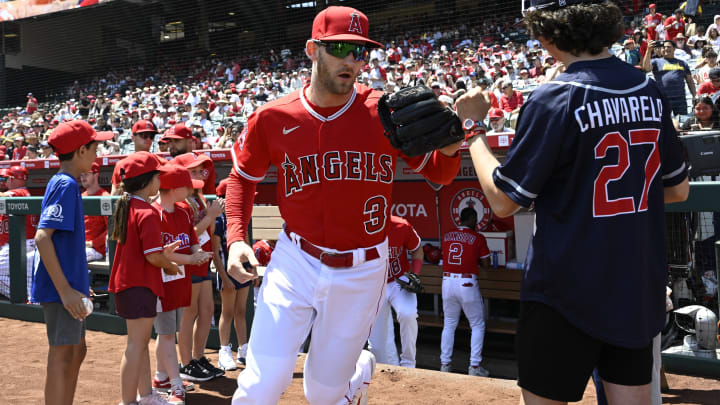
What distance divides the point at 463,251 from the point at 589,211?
16.8 feet

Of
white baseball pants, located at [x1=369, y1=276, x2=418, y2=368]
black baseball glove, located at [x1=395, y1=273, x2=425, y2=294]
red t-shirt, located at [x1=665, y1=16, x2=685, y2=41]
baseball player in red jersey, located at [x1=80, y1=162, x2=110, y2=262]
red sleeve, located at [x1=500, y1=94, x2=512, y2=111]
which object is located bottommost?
white baseball pants, located at [x1=369, y1=276, x2=418, y2=368]

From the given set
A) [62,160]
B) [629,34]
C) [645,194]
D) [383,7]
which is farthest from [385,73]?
[645,194]

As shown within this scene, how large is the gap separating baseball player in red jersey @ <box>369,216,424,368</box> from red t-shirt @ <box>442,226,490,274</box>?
2.19ft

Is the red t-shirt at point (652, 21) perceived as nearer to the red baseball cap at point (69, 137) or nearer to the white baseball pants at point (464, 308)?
the white baseball pants at point (464, 308)

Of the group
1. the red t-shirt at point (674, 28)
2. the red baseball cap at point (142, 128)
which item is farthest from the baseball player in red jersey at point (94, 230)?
the red t-shirt at point (674, 28)

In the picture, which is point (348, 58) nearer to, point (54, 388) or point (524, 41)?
point (54, 388)

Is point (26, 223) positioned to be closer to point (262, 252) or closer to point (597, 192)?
point (262, 252)

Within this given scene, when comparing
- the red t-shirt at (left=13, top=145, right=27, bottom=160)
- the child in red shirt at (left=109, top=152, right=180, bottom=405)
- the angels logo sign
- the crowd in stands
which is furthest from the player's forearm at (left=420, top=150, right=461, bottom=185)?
the red t-shirt at (left=13, top=145, right=27, bottom=160)

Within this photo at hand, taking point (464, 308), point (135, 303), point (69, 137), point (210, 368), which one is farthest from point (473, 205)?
point (69, 137)

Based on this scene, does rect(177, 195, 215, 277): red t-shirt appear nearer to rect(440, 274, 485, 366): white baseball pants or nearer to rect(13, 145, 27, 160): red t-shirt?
rect(440, 274, 485, 366): white baseball pants

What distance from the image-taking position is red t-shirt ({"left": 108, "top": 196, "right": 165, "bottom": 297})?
11.2ft

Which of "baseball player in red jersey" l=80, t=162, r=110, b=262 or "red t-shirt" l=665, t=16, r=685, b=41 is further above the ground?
"red t-shirt" l=665, t=16, r=685, b=41

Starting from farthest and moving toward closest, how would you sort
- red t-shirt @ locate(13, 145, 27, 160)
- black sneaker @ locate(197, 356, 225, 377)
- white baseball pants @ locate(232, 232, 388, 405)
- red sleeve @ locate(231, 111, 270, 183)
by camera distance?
red t-shirt @ locate(13, 145, 27, 160) < black sneaker @ locate(197, 356, 225, 377) < red sleeve @ locate(231, 111, 270, 183) < white baseball pants @ locate(232, 232, 388, 405)

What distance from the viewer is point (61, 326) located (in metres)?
2.99
